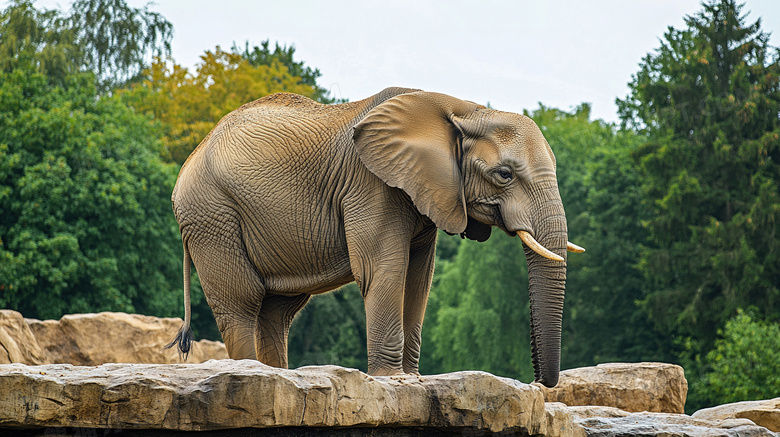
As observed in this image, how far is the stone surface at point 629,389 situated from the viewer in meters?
11.9

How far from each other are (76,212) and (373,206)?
19730 millimetres

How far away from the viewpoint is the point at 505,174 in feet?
27.8

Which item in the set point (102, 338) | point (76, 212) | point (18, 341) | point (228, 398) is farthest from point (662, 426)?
point (76, 212)

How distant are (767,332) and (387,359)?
1953 cm

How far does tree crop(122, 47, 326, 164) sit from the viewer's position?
36.6 meters

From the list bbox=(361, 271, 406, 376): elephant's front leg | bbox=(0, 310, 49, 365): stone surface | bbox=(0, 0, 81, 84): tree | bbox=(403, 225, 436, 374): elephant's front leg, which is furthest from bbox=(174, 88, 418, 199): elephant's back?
bbox=(0, 0, 81, 84): tree

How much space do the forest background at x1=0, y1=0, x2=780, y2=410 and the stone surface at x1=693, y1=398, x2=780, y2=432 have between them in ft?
41.7

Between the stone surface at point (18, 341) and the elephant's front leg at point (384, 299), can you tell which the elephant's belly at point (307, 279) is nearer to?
the elephant's front leg at point (384, 299)

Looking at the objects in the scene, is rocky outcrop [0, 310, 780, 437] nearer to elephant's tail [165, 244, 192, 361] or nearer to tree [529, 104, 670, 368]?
elephant's tail [165, 244, 192, 361]

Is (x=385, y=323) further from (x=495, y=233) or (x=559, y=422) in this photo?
(x=495, y=233)

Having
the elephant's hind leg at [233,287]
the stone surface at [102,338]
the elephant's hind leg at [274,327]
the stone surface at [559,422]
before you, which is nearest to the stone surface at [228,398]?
the stone surface at [559,422]

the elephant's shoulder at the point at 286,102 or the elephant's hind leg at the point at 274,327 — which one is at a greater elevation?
the elephant's shoulder at the point at 286,102

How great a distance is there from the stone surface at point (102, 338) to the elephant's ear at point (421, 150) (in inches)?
342

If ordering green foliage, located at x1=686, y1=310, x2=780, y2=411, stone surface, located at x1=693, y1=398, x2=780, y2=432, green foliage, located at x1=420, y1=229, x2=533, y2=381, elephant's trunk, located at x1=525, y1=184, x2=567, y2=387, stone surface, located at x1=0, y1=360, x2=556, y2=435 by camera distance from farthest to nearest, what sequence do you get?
green foliage, located at x1=420, y1=229, x2=533, y2=381
green foliage, located at x1=686, y1=310, x2=780, y2=411
stone surface, located at x1=693, y1=398, x2=780, y2=432
elephant's trunk, located at x1=525, y1=184, x2=567, y2=387
stone surface, located at x1=0, y1=360, x2=556, y2=435
